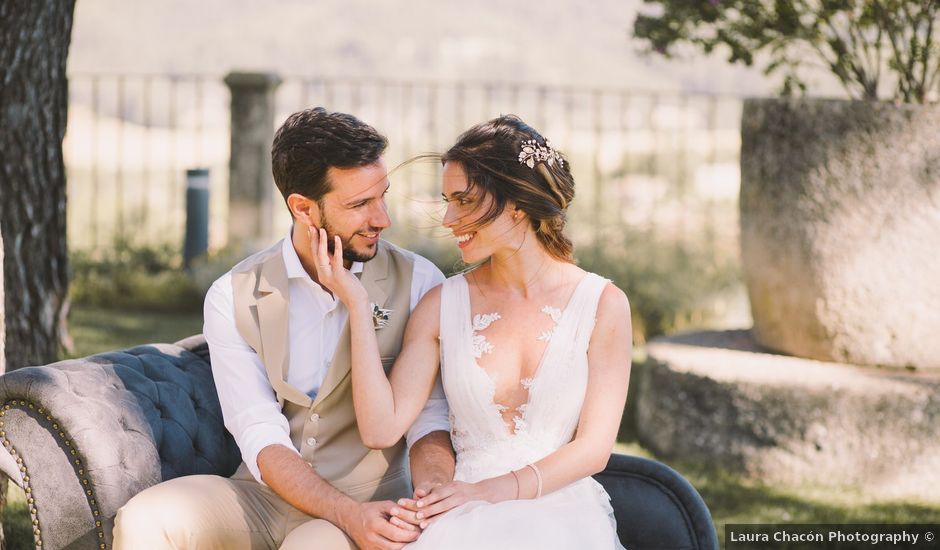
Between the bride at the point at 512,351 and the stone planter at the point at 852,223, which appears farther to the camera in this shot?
the stone planter at the point at 852,223

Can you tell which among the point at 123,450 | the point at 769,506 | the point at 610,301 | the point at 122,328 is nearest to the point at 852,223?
the point at 769,506

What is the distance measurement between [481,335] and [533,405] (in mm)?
240

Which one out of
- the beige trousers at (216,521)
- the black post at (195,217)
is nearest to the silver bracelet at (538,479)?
the beige trousers at (216,521)

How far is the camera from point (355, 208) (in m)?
2.77

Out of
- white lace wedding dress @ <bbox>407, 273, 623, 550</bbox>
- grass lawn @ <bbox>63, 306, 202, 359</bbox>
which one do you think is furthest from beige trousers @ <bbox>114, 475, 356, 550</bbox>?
grass lawn @ <bbox>63, 306, 202, 359</bbox>

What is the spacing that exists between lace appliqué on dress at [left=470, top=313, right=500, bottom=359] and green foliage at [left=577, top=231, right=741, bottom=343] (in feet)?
15.9

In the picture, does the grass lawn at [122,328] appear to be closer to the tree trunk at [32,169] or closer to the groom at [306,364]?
the tree trunk at [32,169]

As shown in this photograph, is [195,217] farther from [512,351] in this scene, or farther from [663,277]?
[512,351]

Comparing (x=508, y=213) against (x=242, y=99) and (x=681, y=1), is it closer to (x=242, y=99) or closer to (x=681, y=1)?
(x=681, y=1)

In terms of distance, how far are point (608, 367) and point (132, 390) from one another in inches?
49.8

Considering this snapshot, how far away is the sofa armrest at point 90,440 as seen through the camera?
2562 mm

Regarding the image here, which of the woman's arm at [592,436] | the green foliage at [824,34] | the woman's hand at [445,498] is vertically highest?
the green foliage at [824,34]

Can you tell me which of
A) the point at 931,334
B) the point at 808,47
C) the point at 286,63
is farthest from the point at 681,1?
the point at 286,63

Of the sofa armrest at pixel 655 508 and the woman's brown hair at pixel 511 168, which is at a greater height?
the woman's brown hair at pixel 511 168
